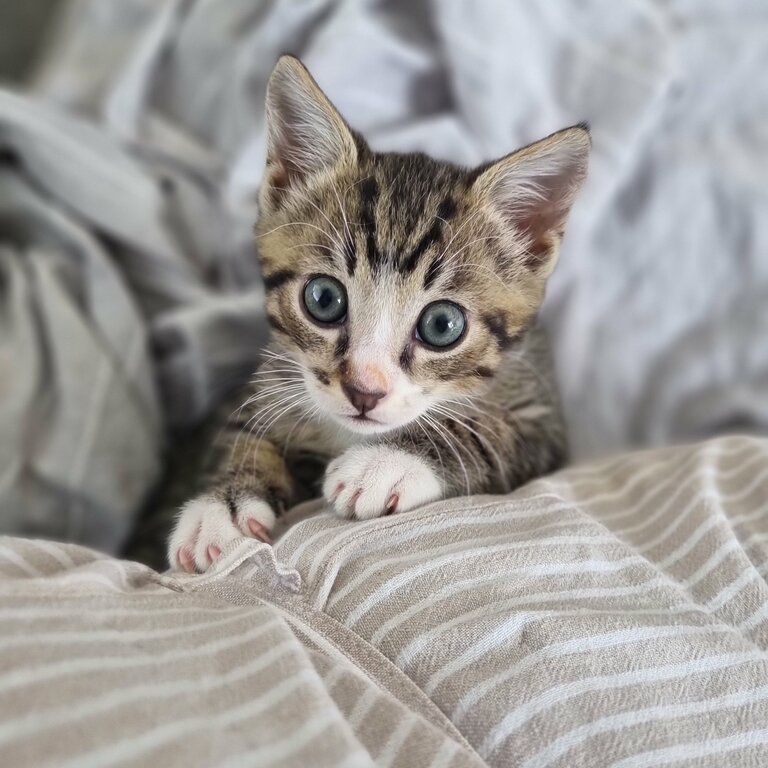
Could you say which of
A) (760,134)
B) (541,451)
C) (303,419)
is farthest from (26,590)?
(760,134)

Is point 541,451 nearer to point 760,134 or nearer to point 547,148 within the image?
point 547,148

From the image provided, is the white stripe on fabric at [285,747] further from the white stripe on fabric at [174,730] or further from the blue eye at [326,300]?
the blue eye at [326,300]

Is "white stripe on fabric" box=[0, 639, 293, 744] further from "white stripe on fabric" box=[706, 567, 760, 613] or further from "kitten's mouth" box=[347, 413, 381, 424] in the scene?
"white stripe on fabric" box=[706, 567, 760, 613]

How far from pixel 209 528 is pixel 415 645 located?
29 centimetres

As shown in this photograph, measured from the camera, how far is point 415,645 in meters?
0.62

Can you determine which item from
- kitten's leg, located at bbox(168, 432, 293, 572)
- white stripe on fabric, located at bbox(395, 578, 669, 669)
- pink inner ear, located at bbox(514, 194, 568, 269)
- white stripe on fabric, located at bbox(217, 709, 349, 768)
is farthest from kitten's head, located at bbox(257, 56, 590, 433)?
white stripe on fabric, located at bbox(217, 709, 349, 768)

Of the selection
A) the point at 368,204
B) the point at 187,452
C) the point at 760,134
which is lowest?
the point at 187,452

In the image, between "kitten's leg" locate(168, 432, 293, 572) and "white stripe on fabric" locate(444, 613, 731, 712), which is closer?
"white stripe on fabric" locate(444, 613, 731, 712)

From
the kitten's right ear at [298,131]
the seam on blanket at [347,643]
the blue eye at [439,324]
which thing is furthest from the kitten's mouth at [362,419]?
the kitten's right ear at [298,131]

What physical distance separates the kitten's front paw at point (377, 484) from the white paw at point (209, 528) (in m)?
0.09

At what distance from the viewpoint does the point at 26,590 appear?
1.95 feet

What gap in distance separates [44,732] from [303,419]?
1.83ft

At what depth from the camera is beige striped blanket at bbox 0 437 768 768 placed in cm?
50

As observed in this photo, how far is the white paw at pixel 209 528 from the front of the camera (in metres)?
0.77
